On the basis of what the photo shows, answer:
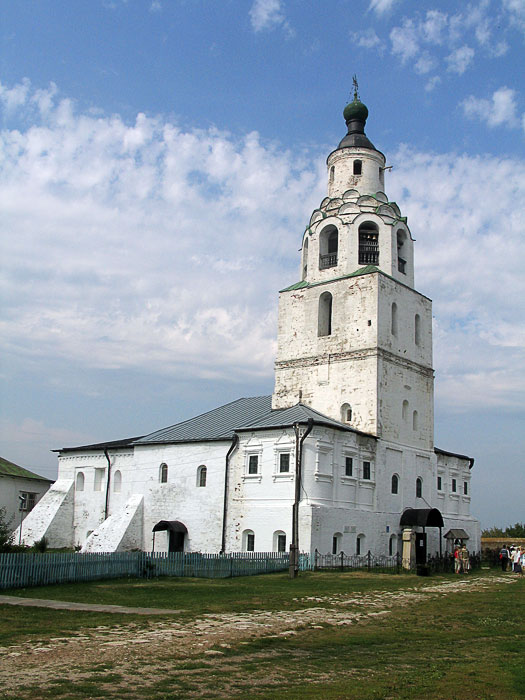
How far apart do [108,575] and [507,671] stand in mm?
15575

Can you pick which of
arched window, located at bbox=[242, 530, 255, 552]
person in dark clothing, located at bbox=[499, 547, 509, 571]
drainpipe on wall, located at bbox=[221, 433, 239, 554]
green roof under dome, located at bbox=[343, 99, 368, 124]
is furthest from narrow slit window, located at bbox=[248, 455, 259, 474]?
green roof under dome, located at bbox=[343, 99, 368, 124]

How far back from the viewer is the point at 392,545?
33.0 meters

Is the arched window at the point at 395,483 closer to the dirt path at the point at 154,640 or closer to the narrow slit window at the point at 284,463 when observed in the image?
the narrow slit window at the point at 284,463

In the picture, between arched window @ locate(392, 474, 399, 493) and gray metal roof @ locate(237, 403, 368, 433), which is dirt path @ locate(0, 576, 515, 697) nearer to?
gray metal roof @ locate(237, 403, 368, 433)

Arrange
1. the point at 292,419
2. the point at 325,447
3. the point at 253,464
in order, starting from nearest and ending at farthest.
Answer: the point at 325,447 → the point at 292,419 → the point at 253,464

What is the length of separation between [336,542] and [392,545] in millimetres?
4342

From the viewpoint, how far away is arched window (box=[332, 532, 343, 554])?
2978 cm

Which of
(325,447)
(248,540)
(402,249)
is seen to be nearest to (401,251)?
(402,249)

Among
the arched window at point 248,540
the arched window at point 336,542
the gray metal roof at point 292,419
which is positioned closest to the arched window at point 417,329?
Result: the gray metal roof at point 292,419

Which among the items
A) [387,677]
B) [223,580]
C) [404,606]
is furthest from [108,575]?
[387,677]

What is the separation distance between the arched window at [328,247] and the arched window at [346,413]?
7.94m

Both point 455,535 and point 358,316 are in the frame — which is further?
point 455,535

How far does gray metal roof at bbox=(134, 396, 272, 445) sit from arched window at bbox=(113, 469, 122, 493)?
2.83 meters

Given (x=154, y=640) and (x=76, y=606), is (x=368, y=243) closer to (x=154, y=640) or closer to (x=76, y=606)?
(x=76, y=606)
